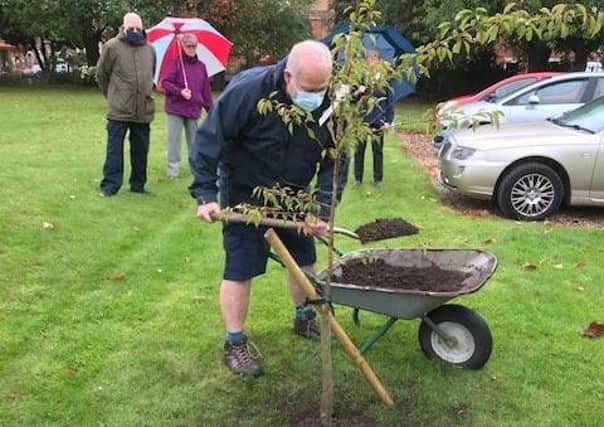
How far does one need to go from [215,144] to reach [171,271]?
2.49 m

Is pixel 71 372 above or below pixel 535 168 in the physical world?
below

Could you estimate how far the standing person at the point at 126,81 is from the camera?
8.14 meters

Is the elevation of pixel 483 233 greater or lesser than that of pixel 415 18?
lesser

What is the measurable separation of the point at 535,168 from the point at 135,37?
4.49 m

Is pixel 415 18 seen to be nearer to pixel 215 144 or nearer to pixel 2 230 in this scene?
pixel 2 230

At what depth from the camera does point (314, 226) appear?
3.49 m

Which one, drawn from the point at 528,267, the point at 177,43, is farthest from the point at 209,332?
the point at 177,43

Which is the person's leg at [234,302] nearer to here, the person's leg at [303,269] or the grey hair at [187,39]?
the person's leg at [303,269]

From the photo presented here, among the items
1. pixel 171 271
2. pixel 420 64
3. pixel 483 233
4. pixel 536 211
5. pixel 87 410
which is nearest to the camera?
pixel 420 64

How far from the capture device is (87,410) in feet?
12.1

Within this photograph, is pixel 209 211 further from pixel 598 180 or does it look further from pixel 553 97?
pixel 553 97

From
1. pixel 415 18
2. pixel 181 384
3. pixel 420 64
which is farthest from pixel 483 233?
pixel 415 18

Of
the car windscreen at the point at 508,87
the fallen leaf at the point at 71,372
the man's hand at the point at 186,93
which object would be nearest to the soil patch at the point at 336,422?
the fallen leaf at the point at 71,372

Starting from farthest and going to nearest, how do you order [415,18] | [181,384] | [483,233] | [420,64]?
[415,18] → [483,233] → [181,384] → [420,64]
